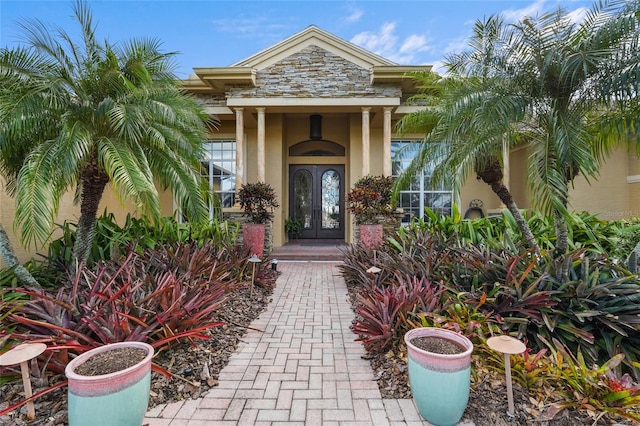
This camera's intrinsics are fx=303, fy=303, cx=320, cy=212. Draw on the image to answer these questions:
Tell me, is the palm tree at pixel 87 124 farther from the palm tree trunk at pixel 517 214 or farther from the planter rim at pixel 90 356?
the palm tree trunk at pixel 517 214

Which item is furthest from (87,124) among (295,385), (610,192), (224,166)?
(610,192)

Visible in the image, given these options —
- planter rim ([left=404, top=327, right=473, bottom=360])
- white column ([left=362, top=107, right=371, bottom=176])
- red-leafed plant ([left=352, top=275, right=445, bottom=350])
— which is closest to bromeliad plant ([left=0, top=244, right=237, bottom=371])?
red-leafed plant ([left=352, top=275, right=445, bottom=350])

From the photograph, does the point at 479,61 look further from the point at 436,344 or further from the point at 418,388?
the point at 418,388

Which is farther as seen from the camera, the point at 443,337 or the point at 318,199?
the point at 318,199

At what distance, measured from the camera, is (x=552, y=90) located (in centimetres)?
354

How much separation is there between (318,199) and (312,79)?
3765mm

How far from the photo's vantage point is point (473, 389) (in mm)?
2279

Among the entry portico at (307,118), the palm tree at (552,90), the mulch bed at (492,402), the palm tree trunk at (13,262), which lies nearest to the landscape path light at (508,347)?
the mulch bed at (492,402)

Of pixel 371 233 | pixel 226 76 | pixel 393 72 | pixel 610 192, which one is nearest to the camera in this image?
pixel 371 233

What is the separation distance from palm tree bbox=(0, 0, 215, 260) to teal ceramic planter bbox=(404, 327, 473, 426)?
340cm

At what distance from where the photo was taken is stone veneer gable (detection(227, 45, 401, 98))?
27.6ft

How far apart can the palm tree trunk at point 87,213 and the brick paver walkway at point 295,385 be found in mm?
2815

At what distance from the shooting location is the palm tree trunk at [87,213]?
4.29 m

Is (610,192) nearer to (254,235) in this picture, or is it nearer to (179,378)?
(254,235)
